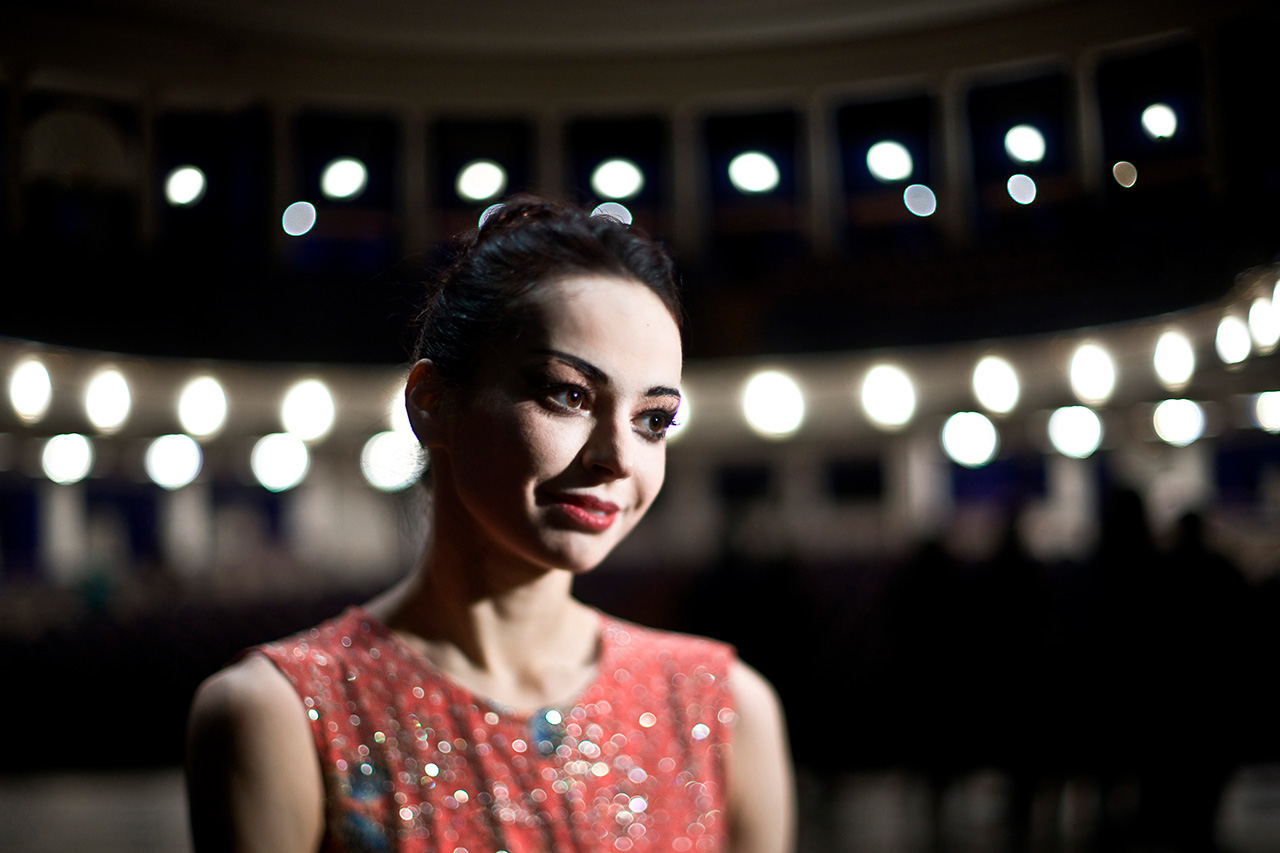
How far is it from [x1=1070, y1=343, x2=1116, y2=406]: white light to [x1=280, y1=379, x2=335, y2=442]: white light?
4287 mm

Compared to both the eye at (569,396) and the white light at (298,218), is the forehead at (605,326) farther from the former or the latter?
the white light at (298,218)

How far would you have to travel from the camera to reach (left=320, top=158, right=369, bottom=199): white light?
1.58 meters

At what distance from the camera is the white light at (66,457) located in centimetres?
1011

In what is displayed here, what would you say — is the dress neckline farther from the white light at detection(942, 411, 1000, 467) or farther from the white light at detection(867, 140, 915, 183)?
the white light at detection(942, 411, 1000, 467)

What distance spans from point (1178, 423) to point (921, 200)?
21.7 ft

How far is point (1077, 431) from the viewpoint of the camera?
9461mm

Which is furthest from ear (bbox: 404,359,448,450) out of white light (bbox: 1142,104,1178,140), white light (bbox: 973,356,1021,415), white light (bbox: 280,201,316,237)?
white light (bbox: 973,356,1021,415)

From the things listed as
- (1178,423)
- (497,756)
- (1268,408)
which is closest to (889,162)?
(1268,408)

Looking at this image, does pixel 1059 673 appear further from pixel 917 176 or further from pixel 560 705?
pixel 560 705

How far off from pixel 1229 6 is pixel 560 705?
1376 millimetres

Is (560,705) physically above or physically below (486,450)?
below

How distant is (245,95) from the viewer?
162cm

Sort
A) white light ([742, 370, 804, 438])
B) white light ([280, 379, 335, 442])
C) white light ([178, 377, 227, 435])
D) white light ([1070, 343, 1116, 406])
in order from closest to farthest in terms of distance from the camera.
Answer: white light ([1070, 343, 1116, 406])
white light ([178, 377, 227, 435])
white light ([280, 379, 335, 442])
white light ([742, 370, 804, 438])

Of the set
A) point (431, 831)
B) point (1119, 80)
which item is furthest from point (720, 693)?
point (1119, 80)
